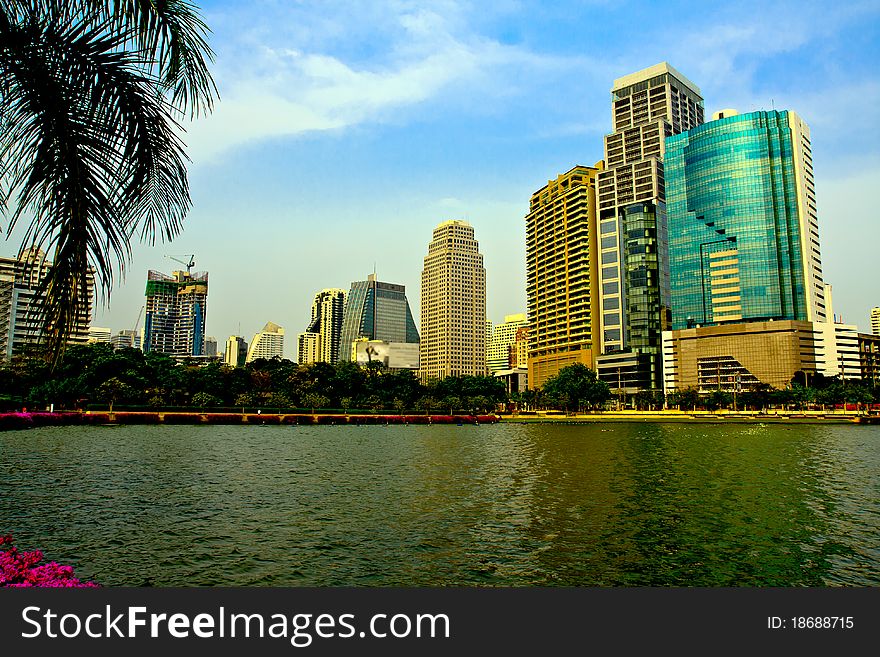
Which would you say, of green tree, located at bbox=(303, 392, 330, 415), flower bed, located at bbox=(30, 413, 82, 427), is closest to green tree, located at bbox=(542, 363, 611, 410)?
green tree, located at bbox=(303, 392, 330, 415)

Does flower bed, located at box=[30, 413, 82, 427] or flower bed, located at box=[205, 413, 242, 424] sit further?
flower bed, located at box=[205, 413, 242, 424]

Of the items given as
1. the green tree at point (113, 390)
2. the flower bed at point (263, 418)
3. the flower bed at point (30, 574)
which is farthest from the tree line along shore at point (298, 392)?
the flower bed at point (30, 574)

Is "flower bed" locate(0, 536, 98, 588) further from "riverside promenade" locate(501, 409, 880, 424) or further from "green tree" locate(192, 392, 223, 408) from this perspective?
"riverside promenade" locate(501, 409, 880, 424)

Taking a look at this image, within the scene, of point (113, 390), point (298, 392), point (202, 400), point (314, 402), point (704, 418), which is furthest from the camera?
point (704, 418)

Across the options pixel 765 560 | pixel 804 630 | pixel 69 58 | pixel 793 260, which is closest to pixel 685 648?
pixel 804 630

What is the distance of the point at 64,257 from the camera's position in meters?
9.25

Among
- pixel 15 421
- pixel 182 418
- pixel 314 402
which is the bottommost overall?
pixel 182 418

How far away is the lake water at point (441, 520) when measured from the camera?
19.5m

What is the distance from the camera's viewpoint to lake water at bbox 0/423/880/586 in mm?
19469

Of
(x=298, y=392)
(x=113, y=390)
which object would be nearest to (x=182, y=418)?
(x=113, y=390)

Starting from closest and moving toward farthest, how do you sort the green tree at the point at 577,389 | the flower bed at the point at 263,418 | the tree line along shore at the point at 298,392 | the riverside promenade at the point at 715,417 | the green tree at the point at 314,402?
the tree line along shore at the point at 298,392
the flower bed at the point at 263,418
the green tree at the point at 314,402
the riverside promenade at the point at 715,417
the green tree at the point at 577,389

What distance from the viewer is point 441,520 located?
27078 millimetres

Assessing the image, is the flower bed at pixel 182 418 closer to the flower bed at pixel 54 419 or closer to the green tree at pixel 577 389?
the flower bed at pixel 54 419

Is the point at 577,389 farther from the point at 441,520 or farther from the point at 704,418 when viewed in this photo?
the point at 441,520
